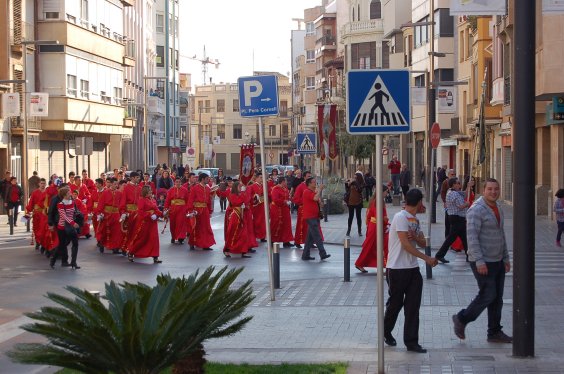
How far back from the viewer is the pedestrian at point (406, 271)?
37.0ft

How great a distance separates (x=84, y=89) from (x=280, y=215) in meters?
25.0

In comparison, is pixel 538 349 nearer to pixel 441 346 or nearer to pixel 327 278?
pixel 441 346

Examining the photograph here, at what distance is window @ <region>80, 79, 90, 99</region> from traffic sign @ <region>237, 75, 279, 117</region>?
35.0 m

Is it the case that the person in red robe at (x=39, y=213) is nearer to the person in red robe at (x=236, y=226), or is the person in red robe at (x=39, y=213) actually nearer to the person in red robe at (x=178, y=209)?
the person in red robe at (x=178, y=209)

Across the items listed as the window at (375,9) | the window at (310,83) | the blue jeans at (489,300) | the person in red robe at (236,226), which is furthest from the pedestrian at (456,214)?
the window at (310,83)

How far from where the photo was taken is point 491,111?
4928 centimetres

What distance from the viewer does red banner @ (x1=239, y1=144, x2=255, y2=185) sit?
23781mm

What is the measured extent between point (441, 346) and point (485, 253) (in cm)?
107

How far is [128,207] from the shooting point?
25328mm

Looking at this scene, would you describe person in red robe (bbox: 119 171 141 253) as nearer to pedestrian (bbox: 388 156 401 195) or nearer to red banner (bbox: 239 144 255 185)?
red banner (bbox: 239 144 255 185)

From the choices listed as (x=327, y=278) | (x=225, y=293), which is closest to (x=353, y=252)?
(x=327, y=278)

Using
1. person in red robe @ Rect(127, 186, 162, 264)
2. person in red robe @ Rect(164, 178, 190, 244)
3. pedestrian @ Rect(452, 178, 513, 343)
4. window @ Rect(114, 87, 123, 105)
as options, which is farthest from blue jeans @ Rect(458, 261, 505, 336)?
window @ Rect(114, 87, 123, 105)

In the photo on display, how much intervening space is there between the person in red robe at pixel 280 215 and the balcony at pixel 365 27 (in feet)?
201

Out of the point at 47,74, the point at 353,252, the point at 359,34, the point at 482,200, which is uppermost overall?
the point at 359,34
